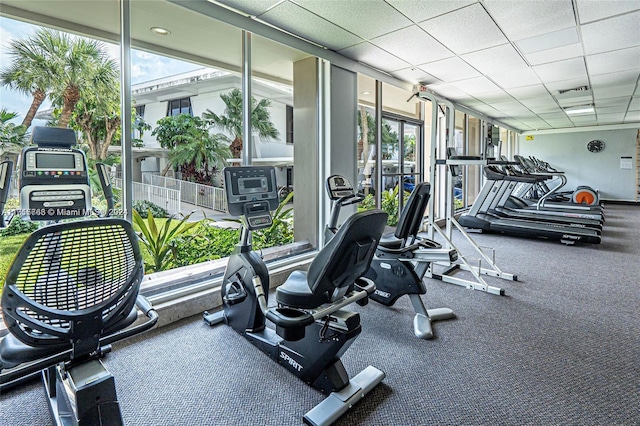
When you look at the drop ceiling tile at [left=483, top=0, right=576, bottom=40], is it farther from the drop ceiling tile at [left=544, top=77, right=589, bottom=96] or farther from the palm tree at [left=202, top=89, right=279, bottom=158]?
the drop ceiling tile at [left=544, top=77, right=589, bottom=96]

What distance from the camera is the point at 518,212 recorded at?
23.6 feet

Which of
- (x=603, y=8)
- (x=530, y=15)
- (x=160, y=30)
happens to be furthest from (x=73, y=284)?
(x=603, y=8)

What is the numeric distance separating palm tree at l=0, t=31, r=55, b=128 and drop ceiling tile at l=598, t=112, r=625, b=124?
11.4 metres

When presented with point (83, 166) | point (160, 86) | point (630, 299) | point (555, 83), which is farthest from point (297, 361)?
point (555, 83)

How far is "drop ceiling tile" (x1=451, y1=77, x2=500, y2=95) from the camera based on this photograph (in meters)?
5.64

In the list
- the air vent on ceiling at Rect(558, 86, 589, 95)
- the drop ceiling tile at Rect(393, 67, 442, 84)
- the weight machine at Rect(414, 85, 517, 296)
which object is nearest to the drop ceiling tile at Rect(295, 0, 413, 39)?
the weight machine at Rect(414, 85, 517, 296)

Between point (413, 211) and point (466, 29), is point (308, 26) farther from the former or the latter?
point (413, 211)

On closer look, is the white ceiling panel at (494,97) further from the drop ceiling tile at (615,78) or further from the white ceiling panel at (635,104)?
the white ceiling panel at (635,104)

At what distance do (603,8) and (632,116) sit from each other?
8.65 m

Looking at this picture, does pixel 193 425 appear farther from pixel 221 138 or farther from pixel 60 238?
pixel 221 138

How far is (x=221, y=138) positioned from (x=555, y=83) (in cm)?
544

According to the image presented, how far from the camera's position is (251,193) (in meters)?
2.43

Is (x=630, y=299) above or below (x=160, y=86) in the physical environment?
below

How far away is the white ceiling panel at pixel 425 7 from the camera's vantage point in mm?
3002
